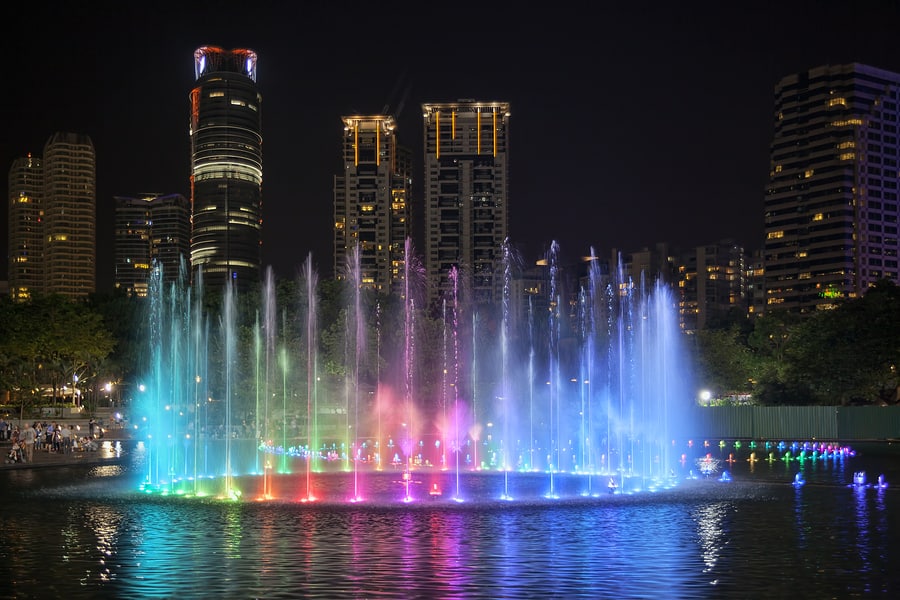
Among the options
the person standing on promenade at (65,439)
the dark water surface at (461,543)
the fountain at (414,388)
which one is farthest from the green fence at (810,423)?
the person standing on promenade at (65,439)

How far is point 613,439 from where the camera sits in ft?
177

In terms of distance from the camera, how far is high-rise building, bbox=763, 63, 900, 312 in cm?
18975

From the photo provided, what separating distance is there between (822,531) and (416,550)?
26.2ft

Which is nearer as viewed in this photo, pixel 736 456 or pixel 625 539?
pixel 625 539

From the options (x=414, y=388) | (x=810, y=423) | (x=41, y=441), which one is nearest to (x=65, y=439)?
(x=41, y=441)

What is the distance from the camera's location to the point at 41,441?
53.8 metres

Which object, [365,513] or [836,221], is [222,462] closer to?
[365,513]

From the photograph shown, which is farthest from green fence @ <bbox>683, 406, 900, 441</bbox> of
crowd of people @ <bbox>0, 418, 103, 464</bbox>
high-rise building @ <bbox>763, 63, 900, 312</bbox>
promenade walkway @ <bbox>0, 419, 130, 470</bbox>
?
high-rise building @ <bbox>763, 63, 900, 312</bbox>

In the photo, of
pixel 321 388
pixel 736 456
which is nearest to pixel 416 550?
pixel 736 456

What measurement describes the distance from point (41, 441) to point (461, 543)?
41.5m

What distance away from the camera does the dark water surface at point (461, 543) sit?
14.3 metres

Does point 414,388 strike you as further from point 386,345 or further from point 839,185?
point 839,185

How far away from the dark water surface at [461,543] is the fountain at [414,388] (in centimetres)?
1388

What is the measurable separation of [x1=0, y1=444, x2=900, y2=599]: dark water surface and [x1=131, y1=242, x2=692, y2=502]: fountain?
1388 centimetres
